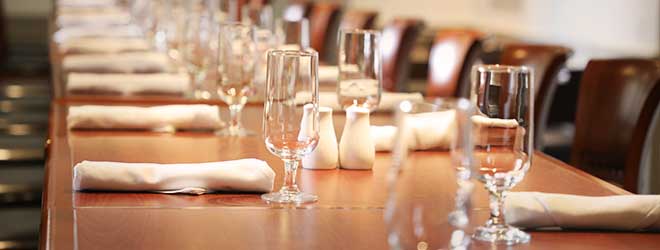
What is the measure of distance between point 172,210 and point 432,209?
0.68 meters

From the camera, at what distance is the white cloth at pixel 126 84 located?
10.4ft

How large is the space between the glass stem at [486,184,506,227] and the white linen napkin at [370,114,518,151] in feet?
0.27

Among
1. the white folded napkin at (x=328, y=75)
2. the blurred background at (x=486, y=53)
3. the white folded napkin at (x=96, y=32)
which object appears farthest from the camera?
the white folded napkin at (x=96, y=32)

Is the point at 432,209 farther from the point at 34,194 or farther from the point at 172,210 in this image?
the point at 34,194

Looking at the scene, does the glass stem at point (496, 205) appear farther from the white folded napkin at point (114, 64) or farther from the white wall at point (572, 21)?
the white wall at point (572, 21)

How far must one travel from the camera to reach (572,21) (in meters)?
6.46

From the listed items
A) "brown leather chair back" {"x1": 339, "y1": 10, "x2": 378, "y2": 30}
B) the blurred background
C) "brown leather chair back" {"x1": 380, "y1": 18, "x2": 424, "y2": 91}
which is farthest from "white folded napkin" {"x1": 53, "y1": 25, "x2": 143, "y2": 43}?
"brown leather chair back" {"x1": 380, "y1": 18, "x2": 424, "y2": 91}

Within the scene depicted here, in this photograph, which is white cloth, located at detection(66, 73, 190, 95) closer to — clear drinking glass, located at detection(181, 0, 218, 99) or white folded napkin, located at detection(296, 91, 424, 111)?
clear drinking glass, located at detection(181, 0, 218, 99)

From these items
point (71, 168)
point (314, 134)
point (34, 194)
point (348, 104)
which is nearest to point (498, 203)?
point (314, 134)

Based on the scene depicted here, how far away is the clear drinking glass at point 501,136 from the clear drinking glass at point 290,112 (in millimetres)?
297

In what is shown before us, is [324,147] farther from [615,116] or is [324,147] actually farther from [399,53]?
[399,53]

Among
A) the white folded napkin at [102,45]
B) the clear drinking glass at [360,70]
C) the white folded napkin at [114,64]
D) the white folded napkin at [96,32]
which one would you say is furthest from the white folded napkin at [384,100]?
the white folded napkin at [96,32]

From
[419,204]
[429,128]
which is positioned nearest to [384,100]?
[429,128]

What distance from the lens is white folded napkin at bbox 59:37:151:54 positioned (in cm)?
431
